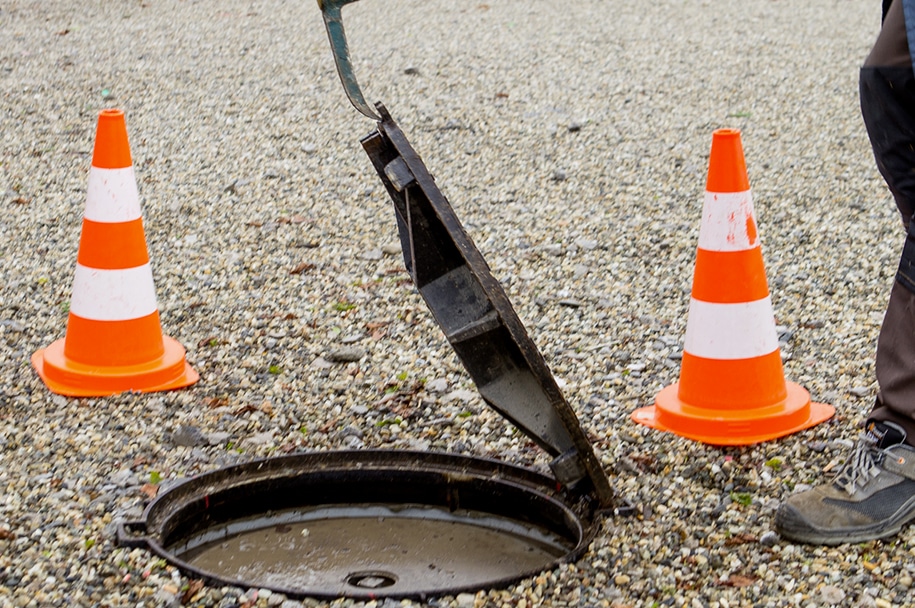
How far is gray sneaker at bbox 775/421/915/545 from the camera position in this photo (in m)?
2.82

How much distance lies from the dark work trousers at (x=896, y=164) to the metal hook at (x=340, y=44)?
1.22 meters

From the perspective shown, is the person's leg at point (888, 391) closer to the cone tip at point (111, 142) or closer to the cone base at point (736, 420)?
the cone base at point (736, 420)

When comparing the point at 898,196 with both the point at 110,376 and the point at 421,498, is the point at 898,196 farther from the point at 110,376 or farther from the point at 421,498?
the point at 110,376

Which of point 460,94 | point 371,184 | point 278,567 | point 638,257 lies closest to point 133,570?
point 278,567

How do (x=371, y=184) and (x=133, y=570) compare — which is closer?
(x=133, y=570)

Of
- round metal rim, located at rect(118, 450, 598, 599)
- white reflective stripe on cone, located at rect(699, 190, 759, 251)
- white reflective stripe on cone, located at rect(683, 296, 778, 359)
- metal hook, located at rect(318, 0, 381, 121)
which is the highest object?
metal hook, located at rect(318, 0, 381, 121)

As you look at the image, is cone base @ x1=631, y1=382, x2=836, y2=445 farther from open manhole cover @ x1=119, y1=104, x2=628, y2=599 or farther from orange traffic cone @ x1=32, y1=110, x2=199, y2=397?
orange traffic cone @ x1=32, y1=110, x2=199, y2=397

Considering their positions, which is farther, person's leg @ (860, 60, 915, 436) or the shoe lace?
the shoe lace

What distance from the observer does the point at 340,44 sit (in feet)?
8.73

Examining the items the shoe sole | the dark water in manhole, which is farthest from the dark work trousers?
the dark water in manhole

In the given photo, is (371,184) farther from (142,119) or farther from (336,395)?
(336,395)

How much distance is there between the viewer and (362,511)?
334 centimetres

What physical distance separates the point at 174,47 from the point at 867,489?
7.32 meters

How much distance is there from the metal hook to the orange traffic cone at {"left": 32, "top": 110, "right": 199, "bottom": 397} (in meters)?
1.27
